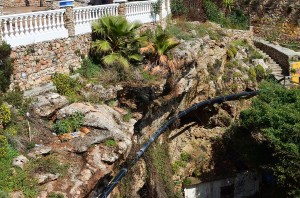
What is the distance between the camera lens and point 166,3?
69.9ft

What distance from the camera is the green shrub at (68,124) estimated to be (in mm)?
10977

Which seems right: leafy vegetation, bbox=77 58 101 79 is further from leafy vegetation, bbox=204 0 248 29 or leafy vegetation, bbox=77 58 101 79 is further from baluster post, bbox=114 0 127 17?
leafy vegetation, bbox=204 0 248 29

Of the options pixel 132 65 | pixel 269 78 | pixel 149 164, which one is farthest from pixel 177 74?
pixel 269 78

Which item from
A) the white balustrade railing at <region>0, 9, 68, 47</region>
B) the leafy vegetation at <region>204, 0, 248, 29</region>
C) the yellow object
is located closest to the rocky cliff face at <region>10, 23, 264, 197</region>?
the leafy vegetation at <region>204, 0, 248, 29</region>

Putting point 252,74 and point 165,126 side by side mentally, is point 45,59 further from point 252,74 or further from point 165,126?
point 252,74

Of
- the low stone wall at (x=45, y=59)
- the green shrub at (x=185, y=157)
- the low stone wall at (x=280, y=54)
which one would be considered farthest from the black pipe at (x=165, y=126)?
the low stone wall at (x=280, y=54)

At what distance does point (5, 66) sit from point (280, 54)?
758 inches

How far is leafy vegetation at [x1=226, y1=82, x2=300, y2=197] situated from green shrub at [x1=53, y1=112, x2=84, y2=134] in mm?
7209

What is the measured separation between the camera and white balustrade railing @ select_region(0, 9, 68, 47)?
11.7 meters

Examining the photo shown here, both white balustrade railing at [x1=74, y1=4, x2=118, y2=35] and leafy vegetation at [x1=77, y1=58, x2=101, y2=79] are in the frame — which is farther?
white balustrade railing at [x1=74, y1=4, x2=118, y2=35]

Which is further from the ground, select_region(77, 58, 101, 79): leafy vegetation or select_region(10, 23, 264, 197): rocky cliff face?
select_region(77, 58, 101, 79): leafy vegetation

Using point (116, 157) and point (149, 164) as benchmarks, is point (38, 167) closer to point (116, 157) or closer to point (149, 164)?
point (116, 157)

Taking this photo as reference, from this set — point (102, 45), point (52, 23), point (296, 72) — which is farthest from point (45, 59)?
point (296, 72)

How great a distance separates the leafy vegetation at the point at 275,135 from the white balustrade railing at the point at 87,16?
23.7 feet
